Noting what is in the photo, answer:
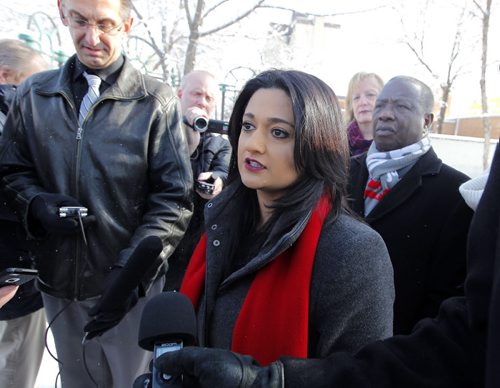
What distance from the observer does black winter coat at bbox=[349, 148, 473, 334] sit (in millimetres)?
2158

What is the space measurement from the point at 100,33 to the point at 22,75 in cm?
130

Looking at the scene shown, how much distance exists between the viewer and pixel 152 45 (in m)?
11.8

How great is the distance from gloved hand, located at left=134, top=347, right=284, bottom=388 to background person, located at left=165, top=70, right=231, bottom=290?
1.51 m

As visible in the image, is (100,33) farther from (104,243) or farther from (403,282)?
(403,282)

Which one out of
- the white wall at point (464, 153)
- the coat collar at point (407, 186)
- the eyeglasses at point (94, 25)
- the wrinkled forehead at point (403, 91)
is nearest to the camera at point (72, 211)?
the eyeglasses at point (94, 25)

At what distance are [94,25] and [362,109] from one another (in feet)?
7.44

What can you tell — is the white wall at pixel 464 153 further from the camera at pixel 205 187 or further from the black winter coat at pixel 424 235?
the camera at pixel 205 187

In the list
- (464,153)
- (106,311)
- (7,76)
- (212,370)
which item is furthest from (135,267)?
(464,153)

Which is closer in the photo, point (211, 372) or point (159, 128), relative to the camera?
point (211, 372)

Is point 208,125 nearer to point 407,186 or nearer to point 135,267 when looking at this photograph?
point 407,186

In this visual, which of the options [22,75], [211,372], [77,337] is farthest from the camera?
[22,75]

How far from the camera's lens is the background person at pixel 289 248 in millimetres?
1359

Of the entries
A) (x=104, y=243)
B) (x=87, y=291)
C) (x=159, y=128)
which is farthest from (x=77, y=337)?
(x=159, y=128)

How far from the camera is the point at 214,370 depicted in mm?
1005
